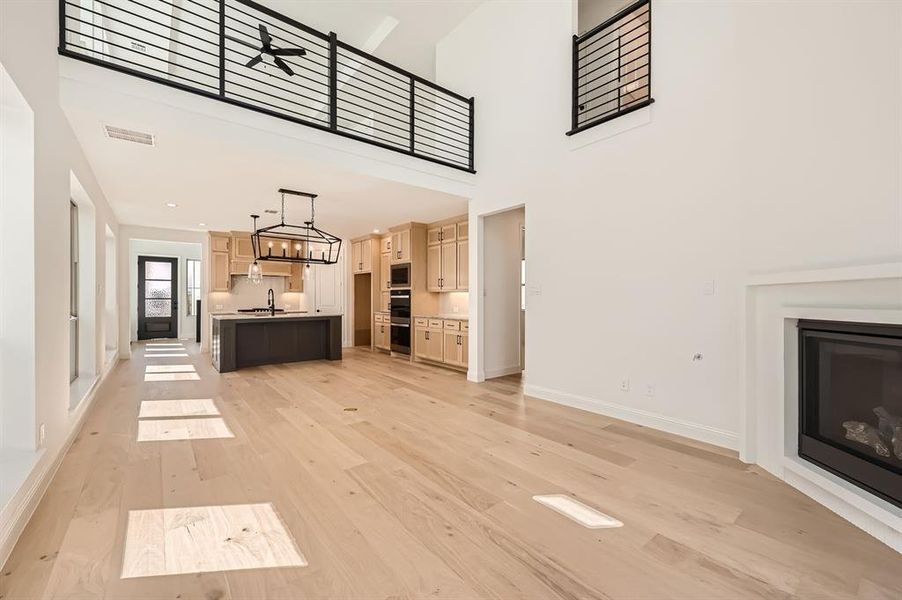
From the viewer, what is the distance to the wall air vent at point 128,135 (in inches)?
131

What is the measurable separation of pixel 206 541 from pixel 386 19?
6530mm

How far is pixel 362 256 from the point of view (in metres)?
8.96

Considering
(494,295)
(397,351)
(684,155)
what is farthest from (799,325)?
(397,351)

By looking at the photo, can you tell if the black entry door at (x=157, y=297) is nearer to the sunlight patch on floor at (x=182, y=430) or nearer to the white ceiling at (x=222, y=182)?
the white ceiling at (x=222, y=182)

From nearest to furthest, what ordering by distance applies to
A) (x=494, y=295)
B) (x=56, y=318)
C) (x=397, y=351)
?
Answer: (x=56, y=318)
(x=494, y=295)
(x=397, y=351)

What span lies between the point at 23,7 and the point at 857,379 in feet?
16.4

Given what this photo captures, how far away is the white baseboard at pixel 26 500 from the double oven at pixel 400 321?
4931 millimetres

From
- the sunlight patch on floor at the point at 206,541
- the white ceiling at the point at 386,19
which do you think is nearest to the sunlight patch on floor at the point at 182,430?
the sunlight patch on floor at the point at 206,541

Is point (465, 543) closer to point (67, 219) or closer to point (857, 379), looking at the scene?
point (857, 379)

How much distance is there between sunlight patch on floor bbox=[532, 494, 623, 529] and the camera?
201 centimetres

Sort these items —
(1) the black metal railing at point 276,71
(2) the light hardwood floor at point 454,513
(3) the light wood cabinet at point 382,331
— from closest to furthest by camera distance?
(2) the light hardwood floor at point 454,513, (1) the black metal railing at point 276,71, (3) the light wood cabinet at point 382,331

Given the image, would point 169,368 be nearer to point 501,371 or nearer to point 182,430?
point 182,430

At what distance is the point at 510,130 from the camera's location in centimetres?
494

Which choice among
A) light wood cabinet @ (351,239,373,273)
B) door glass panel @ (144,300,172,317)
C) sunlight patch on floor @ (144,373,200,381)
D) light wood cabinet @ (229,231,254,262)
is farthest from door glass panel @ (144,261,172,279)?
sunlight patch on floor @ (144,373,200,381)
